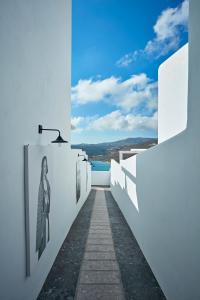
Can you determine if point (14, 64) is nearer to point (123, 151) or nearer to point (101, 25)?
point (101, 25)

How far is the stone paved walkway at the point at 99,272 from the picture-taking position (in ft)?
9.65

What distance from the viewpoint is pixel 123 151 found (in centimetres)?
1716

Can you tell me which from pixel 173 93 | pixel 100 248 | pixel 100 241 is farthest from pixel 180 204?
pixel 100 241

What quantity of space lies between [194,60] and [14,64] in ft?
6.77

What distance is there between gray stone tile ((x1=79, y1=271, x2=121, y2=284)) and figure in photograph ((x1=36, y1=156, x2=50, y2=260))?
104 cm

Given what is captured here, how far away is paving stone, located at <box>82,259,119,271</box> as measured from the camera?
3.64m

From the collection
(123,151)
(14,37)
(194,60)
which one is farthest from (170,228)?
(123,151)

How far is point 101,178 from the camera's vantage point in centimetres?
1870

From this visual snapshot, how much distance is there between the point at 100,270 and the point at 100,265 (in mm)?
180

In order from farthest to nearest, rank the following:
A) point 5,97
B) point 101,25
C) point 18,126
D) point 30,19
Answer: point 101,25, point 30,19, point 18,126, point 5,97


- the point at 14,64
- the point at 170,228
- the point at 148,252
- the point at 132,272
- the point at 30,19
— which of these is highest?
the point at 30,19

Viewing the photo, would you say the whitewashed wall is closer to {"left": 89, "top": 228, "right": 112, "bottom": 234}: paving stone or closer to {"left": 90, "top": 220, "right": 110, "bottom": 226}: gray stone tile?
{"left": 89, "top": 228, "right": 112, "bottom": 234}: paving stone

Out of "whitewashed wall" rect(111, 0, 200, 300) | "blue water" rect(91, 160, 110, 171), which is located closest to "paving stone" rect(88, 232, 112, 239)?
"whitewashed wall" rect(111, 0, 200, 300)

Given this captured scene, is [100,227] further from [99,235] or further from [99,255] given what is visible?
[99,255]
